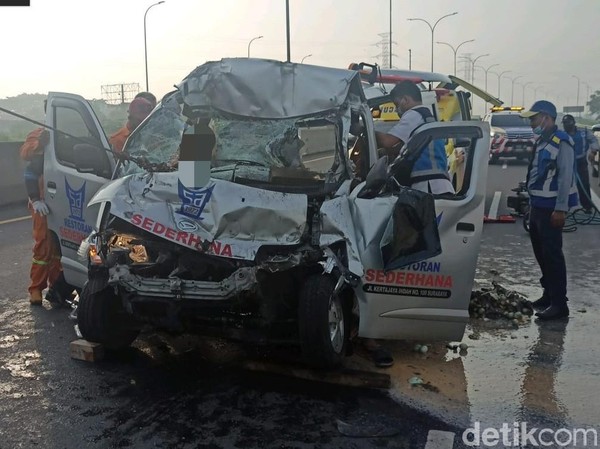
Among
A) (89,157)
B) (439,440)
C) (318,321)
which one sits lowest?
(439,440)

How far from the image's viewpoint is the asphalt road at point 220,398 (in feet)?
12.4

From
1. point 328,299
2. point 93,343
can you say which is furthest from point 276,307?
point 93,343

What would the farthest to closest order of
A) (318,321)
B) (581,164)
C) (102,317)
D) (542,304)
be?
(581,164), (542,304), (102,317), (318,321)

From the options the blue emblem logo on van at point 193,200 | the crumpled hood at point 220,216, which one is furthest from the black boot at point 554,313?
the blue emblem logo on van at point 193,200

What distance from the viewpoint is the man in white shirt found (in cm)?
531

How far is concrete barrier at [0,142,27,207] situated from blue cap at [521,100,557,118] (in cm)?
1136

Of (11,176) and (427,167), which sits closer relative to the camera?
(427,167)

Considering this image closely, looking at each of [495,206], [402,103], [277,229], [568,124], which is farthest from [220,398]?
[495,206]

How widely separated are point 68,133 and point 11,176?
377 inches

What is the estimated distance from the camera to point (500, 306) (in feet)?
20.7

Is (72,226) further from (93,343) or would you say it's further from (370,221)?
(370,221)

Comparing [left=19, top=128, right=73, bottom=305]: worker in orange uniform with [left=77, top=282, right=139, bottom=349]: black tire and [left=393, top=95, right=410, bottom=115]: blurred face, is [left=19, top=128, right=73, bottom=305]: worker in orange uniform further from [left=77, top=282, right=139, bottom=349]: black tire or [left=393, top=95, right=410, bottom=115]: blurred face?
[left=393, top=95, right=410, bottom=115]: blurred face

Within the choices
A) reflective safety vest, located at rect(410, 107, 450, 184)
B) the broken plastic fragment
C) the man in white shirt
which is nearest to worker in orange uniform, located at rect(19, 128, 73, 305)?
the man in white shirt

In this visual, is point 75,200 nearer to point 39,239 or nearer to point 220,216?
point 39,239
